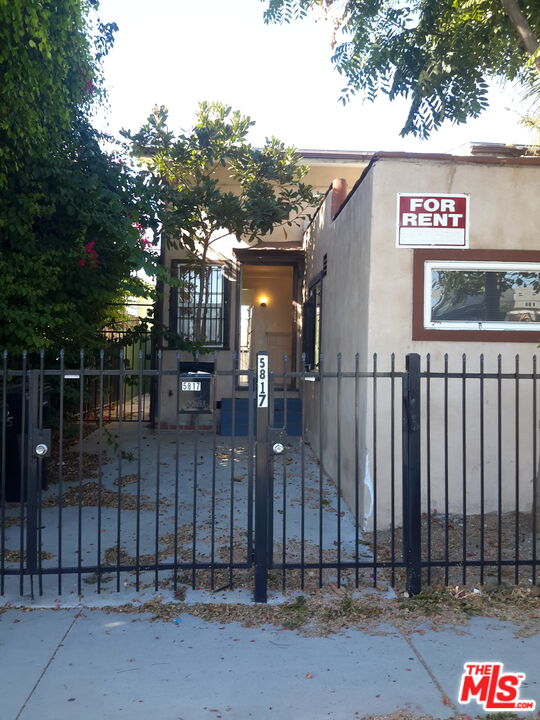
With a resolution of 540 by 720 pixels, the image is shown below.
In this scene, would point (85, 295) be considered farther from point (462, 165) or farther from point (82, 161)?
point (462, 165)

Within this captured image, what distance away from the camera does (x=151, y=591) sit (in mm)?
4844

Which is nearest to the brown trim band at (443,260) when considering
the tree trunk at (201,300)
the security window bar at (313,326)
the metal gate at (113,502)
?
the metal gate at (113,502)

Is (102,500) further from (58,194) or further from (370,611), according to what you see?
(370,611)

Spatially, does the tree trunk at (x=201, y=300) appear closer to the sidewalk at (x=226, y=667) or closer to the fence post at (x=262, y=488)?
the fence post at (x=262, y=488)

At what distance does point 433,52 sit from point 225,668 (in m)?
7.12

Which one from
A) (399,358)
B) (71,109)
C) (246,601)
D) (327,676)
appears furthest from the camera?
(71,109)

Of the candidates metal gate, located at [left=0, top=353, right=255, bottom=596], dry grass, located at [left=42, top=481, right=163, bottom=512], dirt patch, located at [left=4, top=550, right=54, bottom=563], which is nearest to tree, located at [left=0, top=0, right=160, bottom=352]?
metal gate, located at [left=0, top=353, right=255, bottom=596]

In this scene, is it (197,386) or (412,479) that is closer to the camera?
(197,386)

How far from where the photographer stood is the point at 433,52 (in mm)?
7730

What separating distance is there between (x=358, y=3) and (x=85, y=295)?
15.6 ft

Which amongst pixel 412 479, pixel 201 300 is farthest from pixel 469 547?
pixel 201 300

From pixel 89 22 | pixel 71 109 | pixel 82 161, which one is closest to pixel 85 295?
pixel 82 161

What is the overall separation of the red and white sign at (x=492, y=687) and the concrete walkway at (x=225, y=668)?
55 mm

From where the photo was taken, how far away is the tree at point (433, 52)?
744cm
